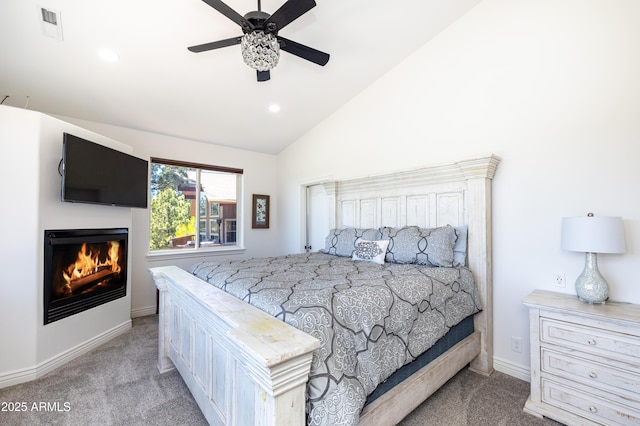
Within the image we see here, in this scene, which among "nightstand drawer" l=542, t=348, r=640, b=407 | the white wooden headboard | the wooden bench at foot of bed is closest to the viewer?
the wooden bench at foot of bed

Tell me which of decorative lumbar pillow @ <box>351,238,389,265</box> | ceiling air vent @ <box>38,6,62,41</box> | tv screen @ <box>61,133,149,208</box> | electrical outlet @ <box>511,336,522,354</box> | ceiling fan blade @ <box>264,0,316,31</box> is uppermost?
ceiling air vent @ <box>38,6,62,41</box>

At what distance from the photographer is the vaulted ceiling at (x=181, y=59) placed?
2.22m

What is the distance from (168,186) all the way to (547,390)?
183 inches

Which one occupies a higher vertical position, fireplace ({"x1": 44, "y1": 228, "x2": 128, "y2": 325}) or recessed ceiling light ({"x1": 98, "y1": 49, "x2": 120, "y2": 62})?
recessed ceiling light ({"x1": 98, "y1": 49, "x2": 120, "y2": 62})

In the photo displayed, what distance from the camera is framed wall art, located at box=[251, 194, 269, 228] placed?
4.85 metres

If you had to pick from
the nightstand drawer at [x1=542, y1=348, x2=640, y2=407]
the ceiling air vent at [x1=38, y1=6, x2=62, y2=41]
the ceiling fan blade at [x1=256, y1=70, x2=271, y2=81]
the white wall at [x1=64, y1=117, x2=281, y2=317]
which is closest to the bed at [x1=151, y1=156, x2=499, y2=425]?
the nightstand drawer at [x1=542, y1=348, x2=640, y2=407]

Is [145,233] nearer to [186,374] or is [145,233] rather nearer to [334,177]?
[186,374]

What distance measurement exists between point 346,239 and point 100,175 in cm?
271

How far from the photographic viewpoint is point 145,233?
12.4 ft

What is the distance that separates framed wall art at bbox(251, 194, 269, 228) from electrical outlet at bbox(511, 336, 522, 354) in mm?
3821

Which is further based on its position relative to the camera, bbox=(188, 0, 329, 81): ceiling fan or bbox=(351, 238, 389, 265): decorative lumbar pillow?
bbox=(351, 238, 389, 265): decorative lumbar pillow

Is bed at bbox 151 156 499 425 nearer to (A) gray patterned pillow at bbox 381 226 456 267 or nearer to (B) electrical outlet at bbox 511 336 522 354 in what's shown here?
(A) gray patterned pillow at bbox 381 226 456 267

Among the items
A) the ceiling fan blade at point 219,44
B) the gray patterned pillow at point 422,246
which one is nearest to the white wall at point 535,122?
the gray patterned pillow at point 422,246

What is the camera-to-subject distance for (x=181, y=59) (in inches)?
106
